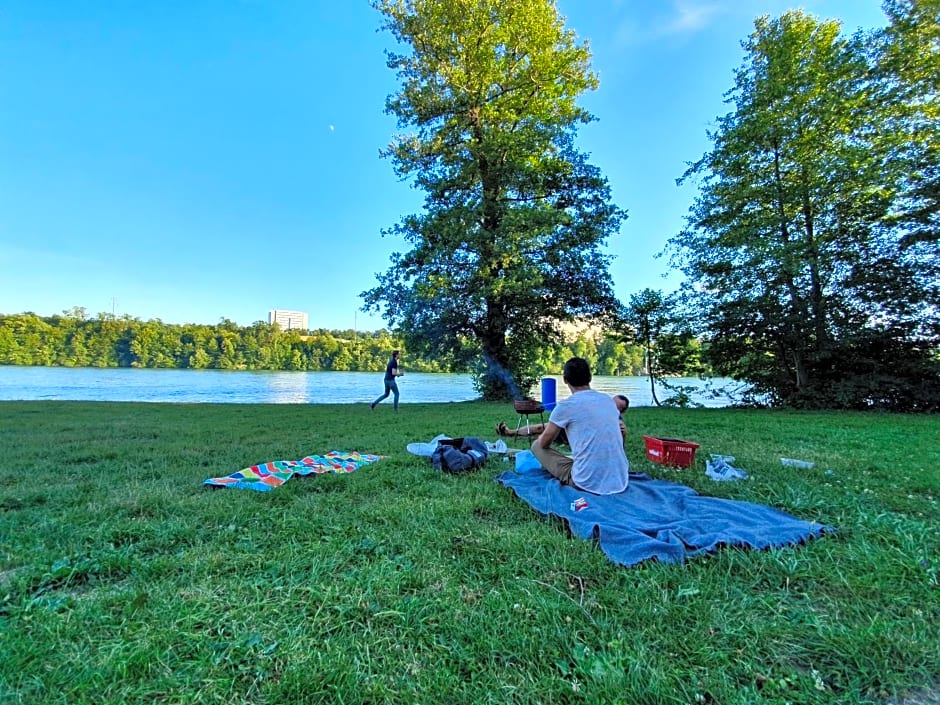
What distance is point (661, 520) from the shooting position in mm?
2674

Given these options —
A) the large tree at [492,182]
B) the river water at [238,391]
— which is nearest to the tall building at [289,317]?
the river water at [238,391]

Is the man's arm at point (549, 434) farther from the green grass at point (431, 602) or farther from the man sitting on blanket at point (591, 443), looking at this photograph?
the green grass at point (431, 602)

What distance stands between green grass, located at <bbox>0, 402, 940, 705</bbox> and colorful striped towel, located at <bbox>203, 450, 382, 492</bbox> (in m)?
0.26

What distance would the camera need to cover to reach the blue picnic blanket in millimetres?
2246

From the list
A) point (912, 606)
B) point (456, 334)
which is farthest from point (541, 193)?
point (912, 606)

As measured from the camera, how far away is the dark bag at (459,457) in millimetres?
4125

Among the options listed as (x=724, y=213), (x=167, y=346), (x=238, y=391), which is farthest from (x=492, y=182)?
(x=167, y=346)

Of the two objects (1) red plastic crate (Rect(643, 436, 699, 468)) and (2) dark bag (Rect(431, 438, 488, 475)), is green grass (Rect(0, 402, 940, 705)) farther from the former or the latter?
(1) red plastic crate (Rect(643, 436, 699, 468))

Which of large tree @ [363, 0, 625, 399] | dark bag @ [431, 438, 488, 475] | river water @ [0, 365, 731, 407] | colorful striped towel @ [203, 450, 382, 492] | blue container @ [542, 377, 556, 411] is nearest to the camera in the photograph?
colorful striped towel @ [203, 450, 382, 492]

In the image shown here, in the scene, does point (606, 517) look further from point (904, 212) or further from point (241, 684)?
point (904, 212)

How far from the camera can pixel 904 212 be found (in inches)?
410

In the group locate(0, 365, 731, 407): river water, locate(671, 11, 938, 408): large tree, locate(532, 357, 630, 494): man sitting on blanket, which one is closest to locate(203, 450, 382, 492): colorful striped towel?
locate(532, 357, 630, 494): man sitting on blanket

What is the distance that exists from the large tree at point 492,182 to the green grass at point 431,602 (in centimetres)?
1014

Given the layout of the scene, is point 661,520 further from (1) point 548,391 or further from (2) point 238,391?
(2) point 238,391
